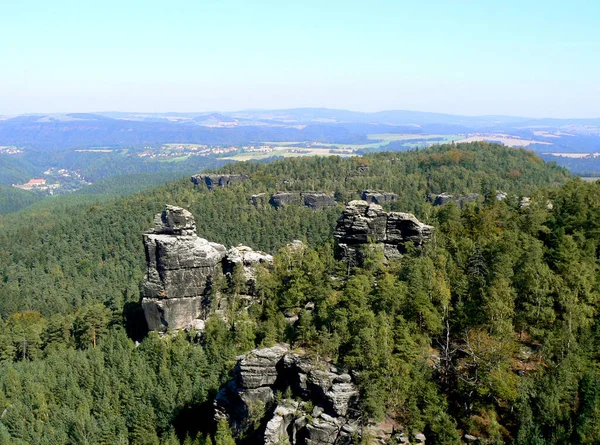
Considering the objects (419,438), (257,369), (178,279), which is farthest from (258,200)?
(419,438)

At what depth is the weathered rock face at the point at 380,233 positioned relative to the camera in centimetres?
4747

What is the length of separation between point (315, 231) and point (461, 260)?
161 feet

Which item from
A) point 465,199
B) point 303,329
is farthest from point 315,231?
point 303,329

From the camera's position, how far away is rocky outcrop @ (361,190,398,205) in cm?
9856

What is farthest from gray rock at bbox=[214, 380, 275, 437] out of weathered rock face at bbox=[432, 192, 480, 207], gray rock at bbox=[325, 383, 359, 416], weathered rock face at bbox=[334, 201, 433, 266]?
weathered rock face at bbox=[432, 192, 480, 207]

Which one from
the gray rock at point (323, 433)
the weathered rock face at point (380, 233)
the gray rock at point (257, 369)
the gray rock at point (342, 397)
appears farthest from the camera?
the weathered rock face at point (380, 233)

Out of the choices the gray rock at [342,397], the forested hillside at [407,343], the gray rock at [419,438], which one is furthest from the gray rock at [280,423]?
the gray rock at [419,438]

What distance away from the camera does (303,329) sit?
34.8m

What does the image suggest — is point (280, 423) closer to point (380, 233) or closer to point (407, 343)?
point (407, 343)

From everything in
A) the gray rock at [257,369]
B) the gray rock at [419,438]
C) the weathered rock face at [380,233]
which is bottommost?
the gray rock at [419,438]

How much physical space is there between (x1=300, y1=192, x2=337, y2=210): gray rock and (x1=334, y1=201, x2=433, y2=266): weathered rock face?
55183 millimetres

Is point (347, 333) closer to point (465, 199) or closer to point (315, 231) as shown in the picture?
point (315, 231)

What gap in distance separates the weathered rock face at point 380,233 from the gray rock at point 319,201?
5518cm

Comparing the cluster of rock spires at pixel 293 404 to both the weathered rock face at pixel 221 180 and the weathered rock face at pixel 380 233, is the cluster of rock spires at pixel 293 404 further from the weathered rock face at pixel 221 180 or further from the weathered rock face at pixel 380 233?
the weathered rock face at pixel 221 180
